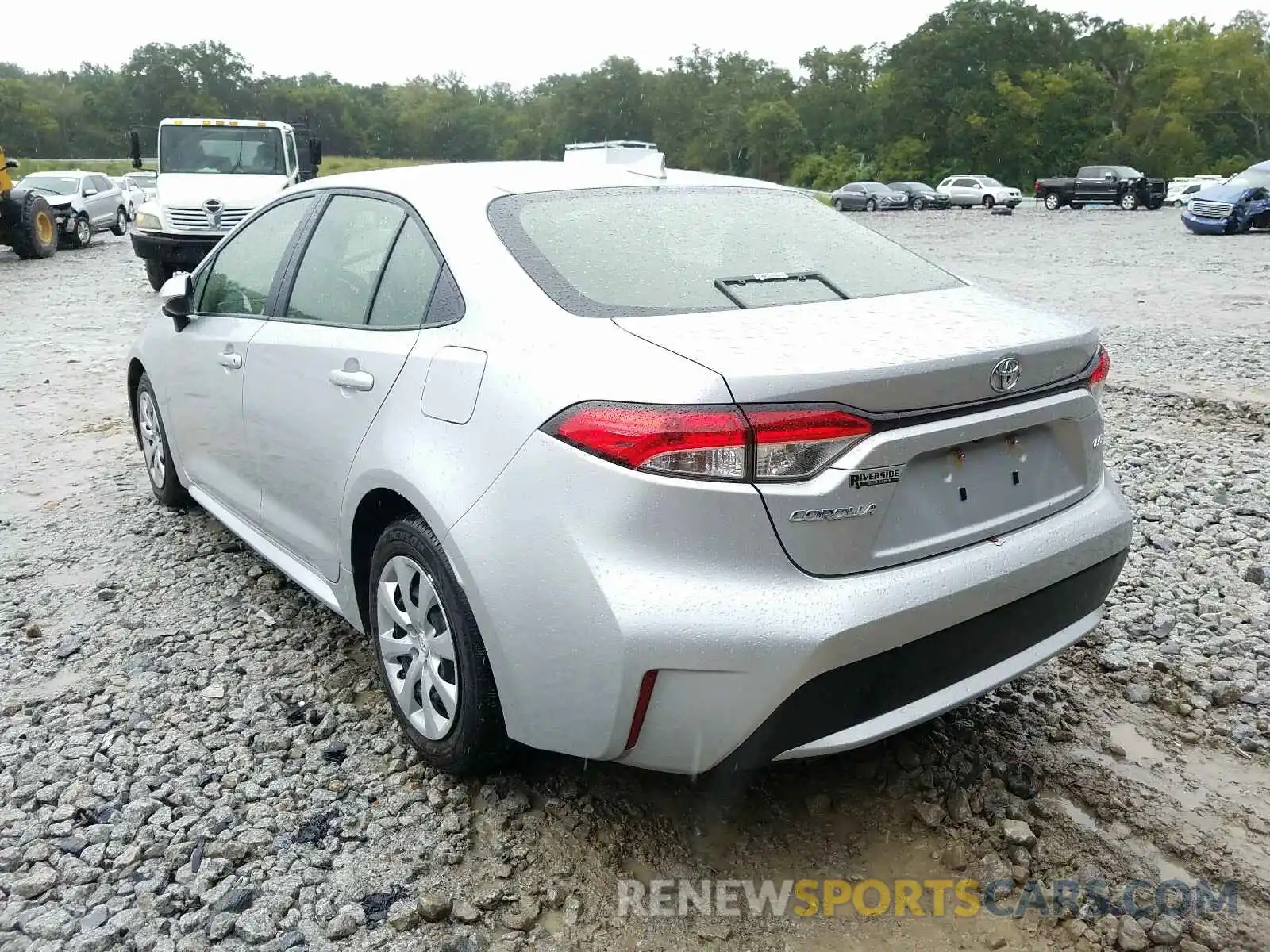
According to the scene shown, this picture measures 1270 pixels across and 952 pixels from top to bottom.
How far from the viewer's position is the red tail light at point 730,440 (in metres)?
2.03

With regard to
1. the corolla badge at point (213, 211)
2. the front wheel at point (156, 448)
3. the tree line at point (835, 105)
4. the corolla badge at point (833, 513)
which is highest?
the tree line at point (835, 105)

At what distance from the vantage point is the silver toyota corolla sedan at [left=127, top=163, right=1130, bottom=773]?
2.06 metres

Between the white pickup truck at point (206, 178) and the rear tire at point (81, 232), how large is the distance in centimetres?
603

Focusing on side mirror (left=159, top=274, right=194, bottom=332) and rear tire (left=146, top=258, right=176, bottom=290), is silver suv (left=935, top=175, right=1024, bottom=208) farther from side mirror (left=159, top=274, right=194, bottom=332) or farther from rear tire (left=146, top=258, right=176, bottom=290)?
side mirror (left=159, top=274, right=194, bottom=332)

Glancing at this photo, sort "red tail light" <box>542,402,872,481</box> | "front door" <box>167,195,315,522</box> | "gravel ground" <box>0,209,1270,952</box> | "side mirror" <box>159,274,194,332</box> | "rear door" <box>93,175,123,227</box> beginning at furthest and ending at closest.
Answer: "rear door" <box>93,175,123,227</box>, "side mirror" <box>159,274,194,332</box>, "front door" <box>167,195,315,522</box>, "gravel ground" <box>0,209,1270,952</box>, "red tail light" <box>542,402,872,481</box>

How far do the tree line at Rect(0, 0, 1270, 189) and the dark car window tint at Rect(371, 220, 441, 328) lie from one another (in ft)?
189

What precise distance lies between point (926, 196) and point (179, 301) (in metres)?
43.4

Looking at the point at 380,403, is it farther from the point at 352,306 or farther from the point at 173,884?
the point at 173,884

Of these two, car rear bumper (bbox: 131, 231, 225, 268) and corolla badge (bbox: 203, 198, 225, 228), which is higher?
corolla badge (bbox: 203, 198, 225, 228)

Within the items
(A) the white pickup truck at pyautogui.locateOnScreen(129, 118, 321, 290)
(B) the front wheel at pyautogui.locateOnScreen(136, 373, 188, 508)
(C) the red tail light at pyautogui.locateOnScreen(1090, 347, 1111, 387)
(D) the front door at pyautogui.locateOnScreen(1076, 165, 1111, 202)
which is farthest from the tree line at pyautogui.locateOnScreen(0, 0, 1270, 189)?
(C) the red tail light at pyautogui.locateOnScreen(1090, 347, 1111, 387)

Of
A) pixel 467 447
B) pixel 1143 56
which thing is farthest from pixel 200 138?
pixel 1143 56

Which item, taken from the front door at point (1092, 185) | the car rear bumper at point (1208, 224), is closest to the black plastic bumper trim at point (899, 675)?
the car rear bumper at point (1208, 224)

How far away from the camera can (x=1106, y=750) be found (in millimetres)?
2928

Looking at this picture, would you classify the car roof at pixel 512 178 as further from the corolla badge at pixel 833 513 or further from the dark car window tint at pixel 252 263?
the corolla badge at pixel 833 513
